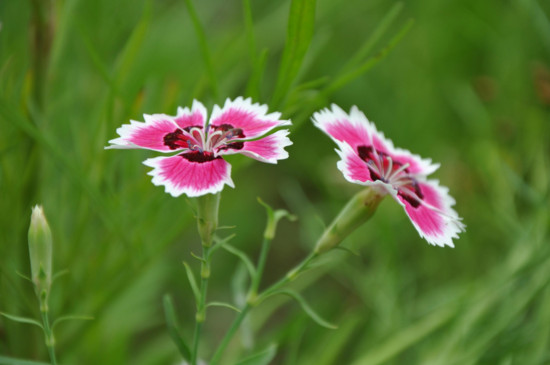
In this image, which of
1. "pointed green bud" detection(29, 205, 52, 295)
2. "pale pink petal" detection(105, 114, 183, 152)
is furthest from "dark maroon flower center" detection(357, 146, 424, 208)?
"pointed green bud" detection(29, 205, 52, 295)

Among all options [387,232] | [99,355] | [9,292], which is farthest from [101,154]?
[387,232]

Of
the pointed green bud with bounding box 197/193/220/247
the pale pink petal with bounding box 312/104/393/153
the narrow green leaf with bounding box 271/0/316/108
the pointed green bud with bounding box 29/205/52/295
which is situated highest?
the narrow green leaf with bounding box 271/0/316/108

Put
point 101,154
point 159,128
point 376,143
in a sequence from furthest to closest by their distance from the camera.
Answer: point 101,154 → point 376,143 → point 159,128

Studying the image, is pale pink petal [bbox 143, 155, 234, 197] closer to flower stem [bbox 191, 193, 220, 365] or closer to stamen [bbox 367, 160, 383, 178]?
flower stem [bbox 191, 193, 220, 365]

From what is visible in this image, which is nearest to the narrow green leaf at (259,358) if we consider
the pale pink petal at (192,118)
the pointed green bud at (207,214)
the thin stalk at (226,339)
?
the thin stalk at (226,339)

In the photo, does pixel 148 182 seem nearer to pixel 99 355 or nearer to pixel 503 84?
pixel 99 355

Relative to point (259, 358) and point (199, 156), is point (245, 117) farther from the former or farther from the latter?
point (259, 358)
